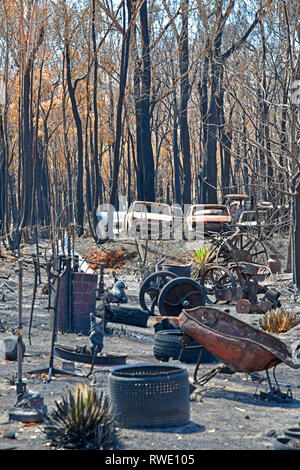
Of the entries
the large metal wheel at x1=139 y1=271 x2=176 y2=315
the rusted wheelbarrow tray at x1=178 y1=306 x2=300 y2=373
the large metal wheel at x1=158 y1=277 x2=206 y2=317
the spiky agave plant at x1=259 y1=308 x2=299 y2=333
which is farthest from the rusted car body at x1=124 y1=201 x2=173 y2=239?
the rusted wheelbarrow tray at x1=178 y1=306 x2=300 y2=373

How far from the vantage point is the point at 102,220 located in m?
27.6

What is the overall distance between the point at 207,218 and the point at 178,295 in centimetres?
1213

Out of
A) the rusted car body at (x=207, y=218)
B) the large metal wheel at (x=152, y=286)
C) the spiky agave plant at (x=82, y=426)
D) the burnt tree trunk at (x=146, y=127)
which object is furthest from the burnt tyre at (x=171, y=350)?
the burnt tree trunk at (x=146, y=127)

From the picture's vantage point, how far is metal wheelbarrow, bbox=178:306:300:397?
24.8 feet

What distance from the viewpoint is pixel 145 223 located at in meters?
25.2

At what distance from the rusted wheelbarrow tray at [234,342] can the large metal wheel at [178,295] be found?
4531 mm

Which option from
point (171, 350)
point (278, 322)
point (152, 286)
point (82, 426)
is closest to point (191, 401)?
point (171, 350)

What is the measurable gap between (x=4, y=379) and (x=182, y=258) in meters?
15.7

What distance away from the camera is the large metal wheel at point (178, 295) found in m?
13.3

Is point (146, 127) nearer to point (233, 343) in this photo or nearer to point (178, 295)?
point (178, 295)

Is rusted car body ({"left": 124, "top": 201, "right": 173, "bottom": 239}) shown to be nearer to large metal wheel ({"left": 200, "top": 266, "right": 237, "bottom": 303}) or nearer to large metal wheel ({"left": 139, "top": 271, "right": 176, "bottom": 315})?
large metal wheel ({"left": 200, "top": 266, "right": 237, "bottom": 303})

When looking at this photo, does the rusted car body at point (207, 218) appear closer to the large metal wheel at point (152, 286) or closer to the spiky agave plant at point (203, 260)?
the spiky agave plant at point (203, 260)

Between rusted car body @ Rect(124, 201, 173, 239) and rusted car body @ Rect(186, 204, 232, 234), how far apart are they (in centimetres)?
88
